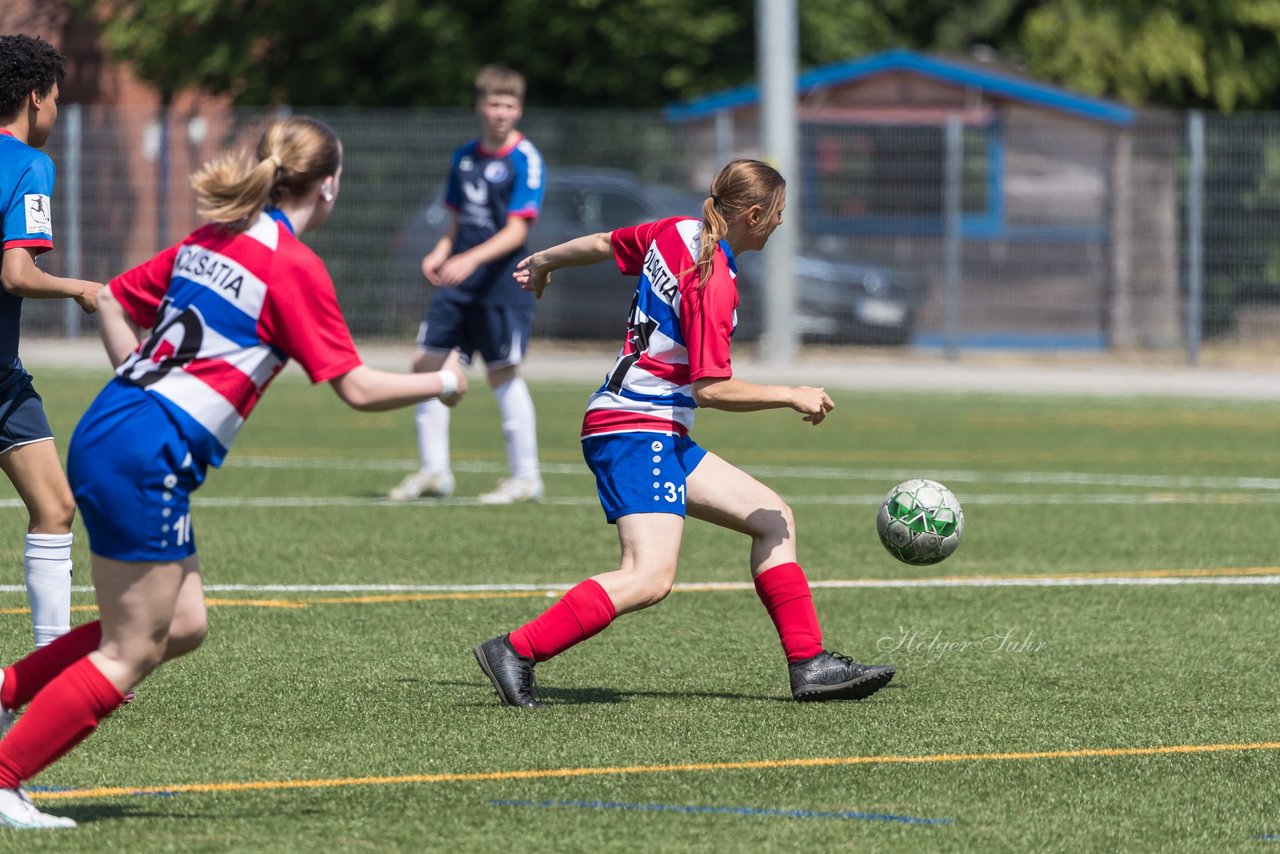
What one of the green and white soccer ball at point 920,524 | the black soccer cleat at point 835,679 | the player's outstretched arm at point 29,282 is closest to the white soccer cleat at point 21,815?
the player's outstretched arm at point 29,282

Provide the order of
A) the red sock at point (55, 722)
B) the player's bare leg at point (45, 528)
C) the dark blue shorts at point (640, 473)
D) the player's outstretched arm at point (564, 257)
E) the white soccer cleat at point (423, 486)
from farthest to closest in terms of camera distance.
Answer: the white soccer cleat at point (423, 486) < the player's outstretched arm at point (564, 257) < the dark blue shorts at point (640, 473) < the player's bare leg at point (45, 528) < the red sock at point (55, 722)

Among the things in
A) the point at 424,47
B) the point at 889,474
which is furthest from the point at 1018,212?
the point at 889,474

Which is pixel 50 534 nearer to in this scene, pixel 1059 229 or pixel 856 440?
pixel 856 440

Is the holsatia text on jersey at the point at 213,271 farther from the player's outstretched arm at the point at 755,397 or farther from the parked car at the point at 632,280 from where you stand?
the parked car at the point at 632,280

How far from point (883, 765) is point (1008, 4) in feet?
104

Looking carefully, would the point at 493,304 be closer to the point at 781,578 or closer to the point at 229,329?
the point at 781,578

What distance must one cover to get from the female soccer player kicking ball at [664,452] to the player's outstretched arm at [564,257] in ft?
0.90

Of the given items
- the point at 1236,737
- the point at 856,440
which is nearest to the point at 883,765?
the point at 1236,737

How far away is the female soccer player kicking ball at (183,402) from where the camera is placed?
4.77 meters

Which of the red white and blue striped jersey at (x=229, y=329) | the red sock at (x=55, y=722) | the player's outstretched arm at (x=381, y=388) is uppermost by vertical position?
the red white and blue striped jersey at (x=229, y=329)

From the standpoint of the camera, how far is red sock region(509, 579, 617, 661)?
6.46m

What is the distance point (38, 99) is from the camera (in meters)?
6.25

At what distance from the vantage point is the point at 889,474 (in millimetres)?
13742

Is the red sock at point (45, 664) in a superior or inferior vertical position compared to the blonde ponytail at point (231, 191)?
inferior
